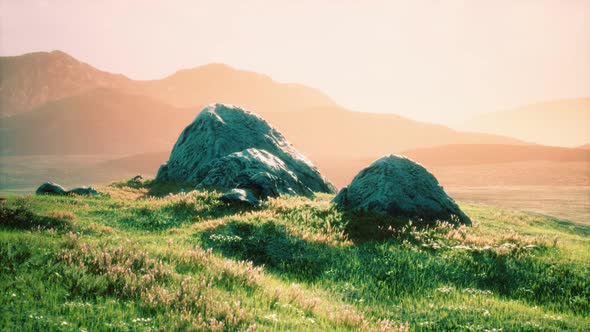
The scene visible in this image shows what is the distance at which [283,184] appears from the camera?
2552 centimetres

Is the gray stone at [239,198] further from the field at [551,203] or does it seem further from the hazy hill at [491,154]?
the hazy hill at [491,154]

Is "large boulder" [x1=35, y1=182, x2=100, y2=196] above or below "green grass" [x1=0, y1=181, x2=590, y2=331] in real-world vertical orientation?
above

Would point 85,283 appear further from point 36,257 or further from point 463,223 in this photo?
point 463,223

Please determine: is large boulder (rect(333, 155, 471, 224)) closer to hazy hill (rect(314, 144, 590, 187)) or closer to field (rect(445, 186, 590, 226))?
field (rect(445, 186, 590, 226))

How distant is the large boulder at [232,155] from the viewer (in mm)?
26261

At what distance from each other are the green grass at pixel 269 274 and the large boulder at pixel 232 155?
8651mm

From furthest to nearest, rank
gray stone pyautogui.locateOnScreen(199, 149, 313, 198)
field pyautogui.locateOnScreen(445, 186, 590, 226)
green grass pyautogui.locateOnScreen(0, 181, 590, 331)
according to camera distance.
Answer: field pyautogui.locateOnScreen(445, 186, 590, 226)
gray stone pyautogui.locateOnScreen(199, 149, 313, 198)
green grass pyautogui.locateOnScreen(0, 181, 590, 331)

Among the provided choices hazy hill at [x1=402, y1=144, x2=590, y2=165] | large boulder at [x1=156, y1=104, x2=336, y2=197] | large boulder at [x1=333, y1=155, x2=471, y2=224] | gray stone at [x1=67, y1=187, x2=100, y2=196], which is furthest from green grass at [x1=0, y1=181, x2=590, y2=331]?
hazy hill at [x1=402, y1=144, x2=590, y2=165]

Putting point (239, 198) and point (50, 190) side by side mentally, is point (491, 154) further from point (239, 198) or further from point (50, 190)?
point (50, 190)

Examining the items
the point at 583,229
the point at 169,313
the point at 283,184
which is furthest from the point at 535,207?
the point at 169,313

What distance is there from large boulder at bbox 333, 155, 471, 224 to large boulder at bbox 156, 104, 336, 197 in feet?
24.1

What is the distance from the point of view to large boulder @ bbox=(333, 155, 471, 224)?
57.8 feet

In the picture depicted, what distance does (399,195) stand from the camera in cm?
1794

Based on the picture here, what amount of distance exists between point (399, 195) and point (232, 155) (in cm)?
1294
